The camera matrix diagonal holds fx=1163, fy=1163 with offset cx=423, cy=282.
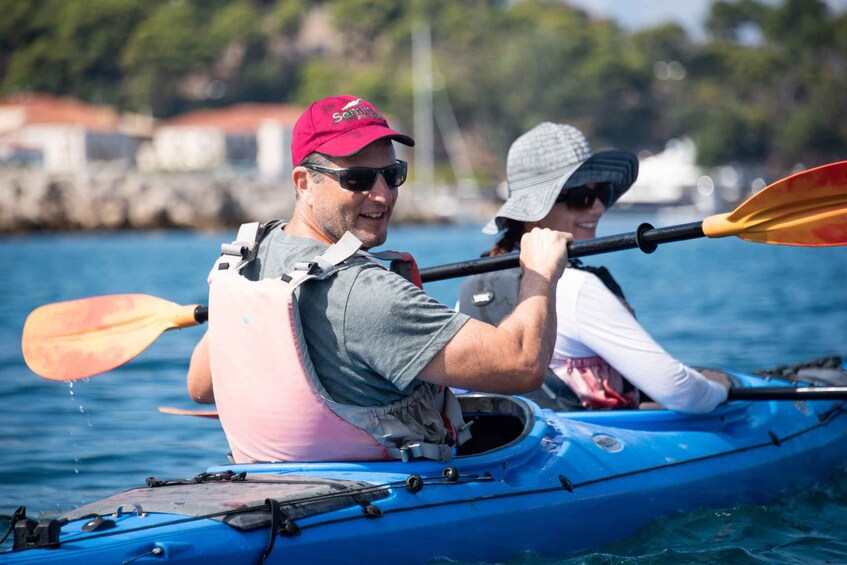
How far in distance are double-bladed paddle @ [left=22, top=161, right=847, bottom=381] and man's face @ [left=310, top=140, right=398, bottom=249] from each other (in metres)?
0.71

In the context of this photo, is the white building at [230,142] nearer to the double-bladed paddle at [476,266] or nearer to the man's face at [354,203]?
the double-bladed paddle at [476,266]

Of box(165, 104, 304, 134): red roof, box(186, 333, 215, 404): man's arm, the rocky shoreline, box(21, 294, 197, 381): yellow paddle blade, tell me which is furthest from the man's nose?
box(165, 104, 304, 134): red roof

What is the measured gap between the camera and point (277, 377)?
10.5 ft

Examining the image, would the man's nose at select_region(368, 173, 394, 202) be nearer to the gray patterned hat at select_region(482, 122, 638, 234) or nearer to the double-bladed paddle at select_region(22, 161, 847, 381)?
the double-bladed paddle at select_region(22, 161, 847, 381)

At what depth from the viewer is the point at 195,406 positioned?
8211mm

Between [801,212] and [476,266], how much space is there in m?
1.19

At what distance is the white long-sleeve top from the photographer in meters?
4.08

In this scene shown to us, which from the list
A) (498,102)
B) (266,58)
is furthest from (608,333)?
(266,58)

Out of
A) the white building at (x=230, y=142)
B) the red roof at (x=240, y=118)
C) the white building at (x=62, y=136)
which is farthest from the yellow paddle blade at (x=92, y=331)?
the red roof at (x=240, y=118)

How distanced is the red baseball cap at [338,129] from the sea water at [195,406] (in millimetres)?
1480

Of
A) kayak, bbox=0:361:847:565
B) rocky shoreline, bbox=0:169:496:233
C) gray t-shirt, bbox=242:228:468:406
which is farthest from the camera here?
rocky shoreline, bbox=0:169:496:233

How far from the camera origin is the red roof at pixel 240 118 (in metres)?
84.0

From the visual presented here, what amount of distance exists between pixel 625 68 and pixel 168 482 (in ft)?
318

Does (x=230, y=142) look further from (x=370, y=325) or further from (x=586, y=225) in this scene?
(x=370, y=325)
